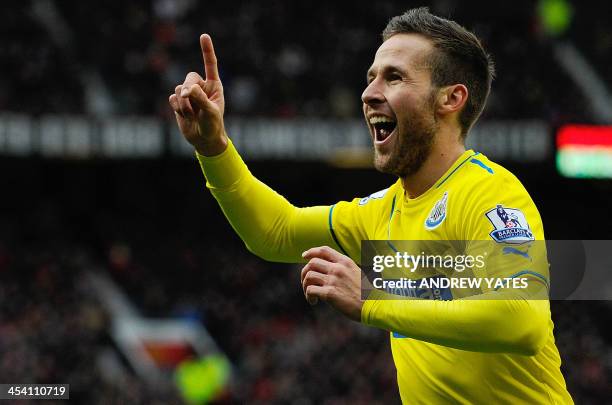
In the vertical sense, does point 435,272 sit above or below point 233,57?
above

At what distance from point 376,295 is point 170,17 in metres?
15.2

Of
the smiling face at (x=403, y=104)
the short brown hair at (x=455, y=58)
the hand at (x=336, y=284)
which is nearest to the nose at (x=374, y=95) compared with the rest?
the smiling face at (x=403, y=104)

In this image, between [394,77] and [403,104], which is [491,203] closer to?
[403,104]

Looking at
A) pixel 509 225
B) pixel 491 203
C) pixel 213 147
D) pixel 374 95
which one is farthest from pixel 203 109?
pixel 509 225

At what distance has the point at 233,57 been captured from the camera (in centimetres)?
1697

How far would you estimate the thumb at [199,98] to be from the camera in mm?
3553

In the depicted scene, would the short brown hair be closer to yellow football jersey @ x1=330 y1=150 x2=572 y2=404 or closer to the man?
the man

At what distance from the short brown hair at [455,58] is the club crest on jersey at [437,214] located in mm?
358

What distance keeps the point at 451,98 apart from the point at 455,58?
0.14 metres

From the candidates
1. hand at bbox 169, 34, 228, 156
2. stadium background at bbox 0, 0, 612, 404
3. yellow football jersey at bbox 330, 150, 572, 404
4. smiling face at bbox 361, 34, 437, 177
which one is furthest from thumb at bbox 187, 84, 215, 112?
stadium background at bbox 0, 0, 612, 404

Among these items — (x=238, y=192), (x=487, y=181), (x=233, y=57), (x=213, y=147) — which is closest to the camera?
(x=487, y=181)

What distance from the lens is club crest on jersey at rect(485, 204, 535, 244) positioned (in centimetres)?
289

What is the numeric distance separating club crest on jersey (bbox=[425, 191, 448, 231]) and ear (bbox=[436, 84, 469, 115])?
321 millimetres

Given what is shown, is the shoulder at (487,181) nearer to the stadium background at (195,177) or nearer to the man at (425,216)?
the man at (425,216)
